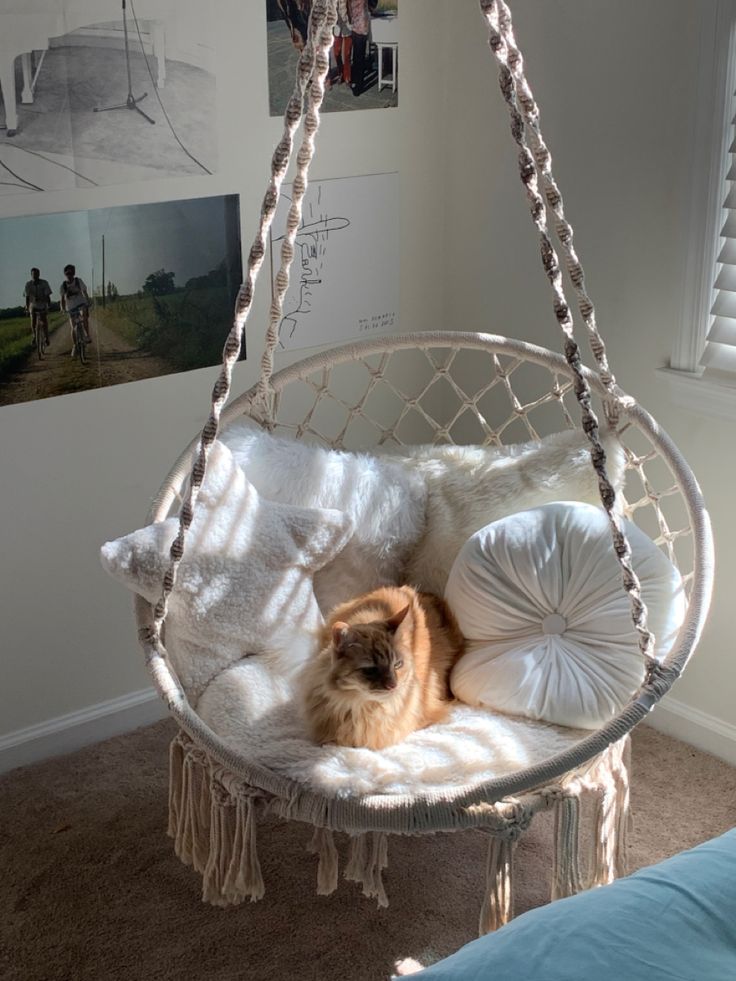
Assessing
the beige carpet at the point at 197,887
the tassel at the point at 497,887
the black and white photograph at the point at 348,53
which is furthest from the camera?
the black and white photograph at the point at 348,53

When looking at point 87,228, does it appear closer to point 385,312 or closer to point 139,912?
point 385,312

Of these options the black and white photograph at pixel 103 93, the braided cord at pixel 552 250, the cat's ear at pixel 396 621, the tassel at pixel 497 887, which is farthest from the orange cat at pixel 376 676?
the black and white photograph at pixel 103 93

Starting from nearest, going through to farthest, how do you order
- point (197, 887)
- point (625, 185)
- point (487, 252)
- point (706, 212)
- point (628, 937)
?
point (628, 937), point (197, 887), point (706, 212), point (625, 185), point (487, 252)

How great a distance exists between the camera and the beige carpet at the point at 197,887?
1939 millimetres

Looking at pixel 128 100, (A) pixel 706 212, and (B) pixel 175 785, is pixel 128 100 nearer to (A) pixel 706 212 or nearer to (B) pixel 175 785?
(A) pixel 706 212

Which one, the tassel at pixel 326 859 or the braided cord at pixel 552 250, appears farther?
the tassel at pixel 326 859

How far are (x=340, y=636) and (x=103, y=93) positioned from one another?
1.19 m

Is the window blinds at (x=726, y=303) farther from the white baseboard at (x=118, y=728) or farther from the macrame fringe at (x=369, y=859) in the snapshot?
the macrame fringe at (x=369, y=859)

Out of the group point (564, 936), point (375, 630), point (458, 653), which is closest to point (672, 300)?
point (458, 653)

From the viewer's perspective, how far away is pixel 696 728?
2.49m

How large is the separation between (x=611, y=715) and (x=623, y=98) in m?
Result: 1.28

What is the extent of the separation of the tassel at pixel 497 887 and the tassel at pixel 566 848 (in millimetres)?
85

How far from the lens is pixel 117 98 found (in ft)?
7.28

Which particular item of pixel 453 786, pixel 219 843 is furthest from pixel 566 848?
pixel 219 843
